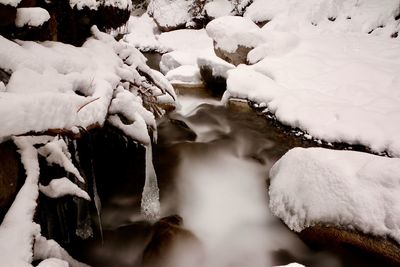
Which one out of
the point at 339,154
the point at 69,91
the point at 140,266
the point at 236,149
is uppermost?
the point at 69,91

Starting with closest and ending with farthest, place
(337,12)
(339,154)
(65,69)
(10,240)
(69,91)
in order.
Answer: (10,240), (69,91), (65,69), (339,154), (337,12)

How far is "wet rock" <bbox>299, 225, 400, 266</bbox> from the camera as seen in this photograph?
10.4 ft

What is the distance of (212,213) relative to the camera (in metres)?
4.59

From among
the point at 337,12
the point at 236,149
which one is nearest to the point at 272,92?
the point at 236,149

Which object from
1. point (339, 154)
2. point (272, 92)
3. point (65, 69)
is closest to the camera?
point (65, 69)

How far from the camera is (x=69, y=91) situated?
2975 millimetres

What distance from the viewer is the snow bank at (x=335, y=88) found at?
5191 mm

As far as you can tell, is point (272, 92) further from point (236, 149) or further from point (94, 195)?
point (94, 195)

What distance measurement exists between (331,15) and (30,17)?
1192 cm

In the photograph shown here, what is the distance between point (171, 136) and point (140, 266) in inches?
121

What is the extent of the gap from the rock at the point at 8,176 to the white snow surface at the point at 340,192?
3.22m

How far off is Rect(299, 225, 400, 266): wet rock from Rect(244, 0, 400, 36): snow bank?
842cm

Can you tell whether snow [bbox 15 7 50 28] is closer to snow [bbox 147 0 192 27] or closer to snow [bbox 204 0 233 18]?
snow [bbox 204 0 233 18]

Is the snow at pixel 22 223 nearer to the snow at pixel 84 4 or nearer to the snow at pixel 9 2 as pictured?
the snow at pixel 9 2
